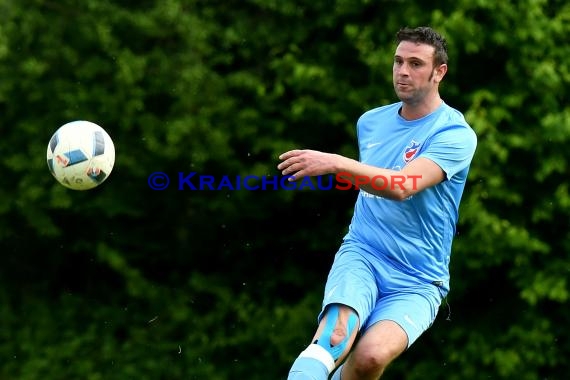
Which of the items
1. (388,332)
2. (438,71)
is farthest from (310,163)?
(438,71)

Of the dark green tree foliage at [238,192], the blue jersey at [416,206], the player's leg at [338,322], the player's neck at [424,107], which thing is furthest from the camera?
the dark green tree foliage at [238,192]

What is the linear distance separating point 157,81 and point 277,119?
1.14m

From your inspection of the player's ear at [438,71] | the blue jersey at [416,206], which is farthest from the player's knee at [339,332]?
the player's ear at [438,71]

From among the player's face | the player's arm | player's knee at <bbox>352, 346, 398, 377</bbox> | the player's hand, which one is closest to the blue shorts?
player's knee at <bbox>352, 346, 398, 377</bbox>

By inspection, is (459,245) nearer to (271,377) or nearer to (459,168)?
(271,377)

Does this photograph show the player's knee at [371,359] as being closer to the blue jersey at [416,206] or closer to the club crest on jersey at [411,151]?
the blue jersey at [416,206]

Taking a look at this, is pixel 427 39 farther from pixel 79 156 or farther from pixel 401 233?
pixel 79 156

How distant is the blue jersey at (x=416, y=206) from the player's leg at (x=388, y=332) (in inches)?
6.5

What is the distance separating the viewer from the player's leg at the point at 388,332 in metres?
4.66

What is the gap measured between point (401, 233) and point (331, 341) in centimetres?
67

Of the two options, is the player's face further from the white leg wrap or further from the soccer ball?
the soccer ball

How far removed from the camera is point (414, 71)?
197 inches

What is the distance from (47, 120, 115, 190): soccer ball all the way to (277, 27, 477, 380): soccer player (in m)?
1.62

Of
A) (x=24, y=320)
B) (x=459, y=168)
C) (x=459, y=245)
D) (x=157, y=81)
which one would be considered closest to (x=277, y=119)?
(x=157, y=81)
